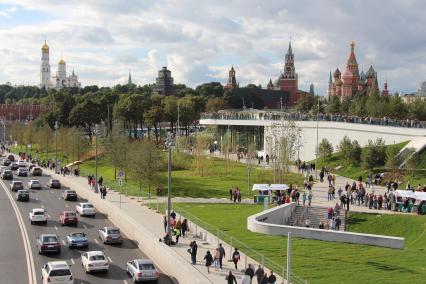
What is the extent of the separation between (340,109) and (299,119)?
3405 cm

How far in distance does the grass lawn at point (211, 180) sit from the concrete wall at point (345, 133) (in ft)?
20.5

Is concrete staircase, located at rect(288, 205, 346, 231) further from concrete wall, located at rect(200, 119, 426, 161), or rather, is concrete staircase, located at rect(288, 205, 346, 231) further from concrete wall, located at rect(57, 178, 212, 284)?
concrete wall, located at rect(200, 119, 426, 161)

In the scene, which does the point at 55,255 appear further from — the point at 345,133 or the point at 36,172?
the point at 345,133

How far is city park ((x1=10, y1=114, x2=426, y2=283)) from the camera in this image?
2495cm

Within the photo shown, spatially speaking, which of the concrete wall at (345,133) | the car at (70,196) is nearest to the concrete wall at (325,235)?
the car at (70,196)

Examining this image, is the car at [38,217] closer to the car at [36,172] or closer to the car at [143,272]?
the car at [143,272]

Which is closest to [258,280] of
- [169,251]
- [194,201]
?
[169,251]

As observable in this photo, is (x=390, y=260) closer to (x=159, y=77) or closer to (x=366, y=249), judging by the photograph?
(x=366, y=249)

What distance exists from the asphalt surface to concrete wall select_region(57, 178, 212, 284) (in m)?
0.42

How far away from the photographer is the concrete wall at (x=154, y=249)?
23.4m

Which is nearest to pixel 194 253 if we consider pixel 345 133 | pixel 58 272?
pixel 58 272

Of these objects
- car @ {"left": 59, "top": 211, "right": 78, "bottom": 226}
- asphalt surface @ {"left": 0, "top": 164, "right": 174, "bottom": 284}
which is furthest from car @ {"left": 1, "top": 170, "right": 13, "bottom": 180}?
car @ {"left": 59, "top": 211, "right": 78, "bottom": 226}

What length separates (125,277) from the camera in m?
25.2

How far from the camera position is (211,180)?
5634 cm
